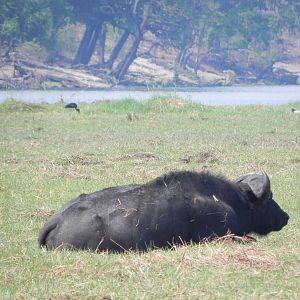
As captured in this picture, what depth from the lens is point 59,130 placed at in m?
19.7

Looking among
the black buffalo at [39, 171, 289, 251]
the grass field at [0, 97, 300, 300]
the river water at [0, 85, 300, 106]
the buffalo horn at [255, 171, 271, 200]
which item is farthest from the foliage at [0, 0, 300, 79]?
the black buffalo at [39, 171, 289, 251]

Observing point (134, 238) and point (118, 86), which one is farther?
point (118, 86)

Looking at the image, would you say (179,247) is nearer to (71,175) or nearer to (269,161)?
(71,175)

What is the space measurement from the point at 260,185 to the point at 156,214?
1143 millimetres

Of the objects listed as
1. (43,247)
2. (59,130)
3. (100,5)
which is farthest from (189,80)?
(43,247)

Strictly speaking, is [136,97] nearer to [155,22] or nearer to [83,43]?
[83,43]

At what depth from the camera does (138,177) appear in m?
12.1

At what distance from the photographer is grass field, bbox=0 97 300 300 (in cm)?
617

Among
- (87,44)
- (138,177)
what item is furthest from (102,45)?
(138,177)

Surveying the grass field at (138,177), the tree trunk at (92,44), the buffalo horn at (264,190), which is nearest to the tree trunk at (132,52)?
the tree trunk at (92,44)

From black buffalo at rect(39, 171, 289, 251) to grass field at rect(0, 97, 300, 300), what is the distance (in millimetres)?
246

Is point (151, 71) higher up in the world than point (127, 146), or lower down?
lower down

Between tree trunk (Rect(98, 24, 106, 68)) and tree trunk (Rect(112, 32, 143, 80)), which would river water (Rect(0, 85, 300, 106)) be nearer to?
tree trunk (Rect(112, 32, 143, 80))

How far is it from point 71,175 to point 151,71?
5185cm
